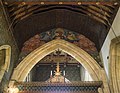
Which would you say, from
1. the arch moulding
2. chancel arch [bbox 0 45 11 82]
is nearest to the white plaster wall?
the arch moulding

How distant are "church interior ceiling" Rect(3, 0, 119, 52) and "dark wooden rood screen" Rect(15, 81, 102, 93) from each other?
1.64 metres

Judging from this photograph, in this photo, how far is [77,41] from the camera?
965cm

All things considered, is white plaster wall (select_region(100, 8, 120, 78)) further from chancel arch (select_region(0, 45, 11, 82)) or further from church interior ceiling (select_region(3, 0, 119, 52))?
chancel arch (select_region(0, 45, 11, 82))

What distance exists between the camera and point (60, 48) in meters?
9.50

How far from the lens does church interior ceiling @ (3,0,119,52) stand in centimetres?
772

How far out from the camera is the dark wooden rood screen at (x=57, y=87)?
27.1ft

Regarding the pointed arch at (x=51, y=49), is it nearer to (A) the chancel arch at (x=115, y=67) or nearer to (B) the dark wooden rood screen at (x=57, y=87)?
(B) the dark wooden rood screen at (x=57, y=87)

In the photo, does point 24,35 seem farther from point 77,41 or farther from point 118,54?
point 118,54

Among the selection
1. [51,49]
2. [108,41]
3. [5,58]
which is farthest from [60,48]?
[5,58]

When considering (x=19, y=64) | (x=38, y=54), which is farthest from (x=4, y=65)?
(x=38, y=54)

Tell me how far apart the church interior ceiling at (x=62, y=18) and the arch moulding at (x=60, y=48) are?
26.0 inches

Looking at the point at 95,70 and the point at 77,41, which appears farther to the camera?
the point at 77,41

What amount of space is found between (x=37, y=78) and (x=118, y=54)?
619 centimetres

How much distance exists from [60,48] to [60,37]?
1.57 feet
